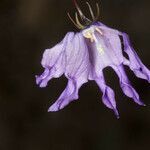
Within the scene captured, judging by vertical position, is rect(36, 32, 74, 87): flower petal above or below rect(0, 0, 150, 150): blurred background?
above

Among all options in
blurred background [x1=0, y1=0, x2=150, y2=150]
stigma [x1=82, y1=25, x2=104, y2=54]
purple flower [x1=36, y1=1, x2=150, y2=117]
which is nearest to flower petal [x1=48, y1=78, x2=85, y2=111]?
purple flower [x1=36, y1=1, x2=150, y2=117]

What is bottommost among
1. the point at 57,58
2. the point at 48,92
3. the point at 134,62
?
the point at 48,92

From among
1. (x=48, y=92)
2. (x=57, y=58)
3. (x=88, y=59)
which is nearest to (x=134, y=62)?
(x=88, y=59)

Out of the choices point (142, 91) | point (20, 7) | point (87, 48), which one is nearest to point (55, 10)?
point (20, 7)

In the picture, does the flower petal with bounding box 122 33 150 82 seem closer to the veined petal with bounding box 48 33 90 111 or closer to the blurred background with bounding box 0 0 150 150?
the veined petal with bounding box 48 33 90 111

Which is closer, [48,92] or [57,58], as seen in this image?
[57,58]

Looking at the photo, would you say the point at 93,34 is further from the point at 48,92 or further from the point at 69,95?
the point at 48,92

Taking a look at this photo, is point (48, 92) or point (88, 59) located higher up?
point (88, 59)
